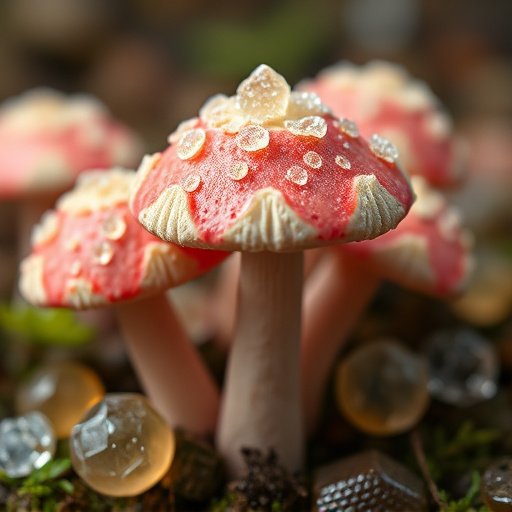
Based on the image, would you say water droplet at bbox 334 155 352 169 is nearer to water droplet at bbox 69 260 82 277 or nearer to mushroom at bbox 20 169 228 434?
mushroom at bbox 20 169 228 434

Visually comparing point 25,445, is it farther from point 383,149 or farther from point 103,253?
point 383,149

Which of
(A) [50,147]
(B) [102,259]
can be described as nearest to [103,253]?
(B) [102,259]

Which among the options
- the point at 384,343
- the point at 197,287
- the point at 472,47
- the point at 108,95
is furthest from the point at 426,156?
the point at 472,47

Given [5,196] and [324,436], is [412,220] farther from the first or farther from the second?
[5,196]

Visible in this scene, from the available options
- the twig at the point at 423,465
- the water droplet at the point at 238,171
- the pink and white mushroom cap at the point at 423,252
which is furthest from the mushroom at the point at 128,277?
the twig at the point at 423,465

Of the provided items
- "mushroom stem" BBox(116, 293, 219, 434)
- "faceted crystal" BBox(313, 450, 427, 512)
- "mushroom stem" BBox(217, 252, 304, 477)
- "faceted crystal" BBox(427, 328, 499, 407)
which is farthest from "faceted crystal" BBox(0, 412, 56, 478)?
"faceted crystal" BBox(427, 328, 499, 407)

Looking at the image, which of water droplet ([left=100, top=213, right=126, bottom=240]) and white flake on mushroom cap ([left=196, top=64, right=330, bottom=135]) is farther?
water droplet ([left=100, top=213, right=126, bottom=240])

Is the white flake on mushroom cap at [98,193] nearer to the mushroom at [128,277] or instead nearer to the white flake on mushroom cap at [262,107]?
A: the mushroom at [128,277]
